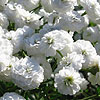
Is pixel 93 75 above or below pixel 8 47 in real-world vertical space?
below

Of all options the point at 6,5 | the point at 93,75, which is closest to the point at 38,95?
the point at 93,75

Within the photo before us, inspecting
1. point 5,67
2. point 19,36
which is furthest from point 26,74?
point 19,36

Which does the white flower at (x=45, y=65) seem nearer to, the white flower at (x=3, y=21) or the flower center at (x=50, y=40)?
the flower center at (x=50, y=40)

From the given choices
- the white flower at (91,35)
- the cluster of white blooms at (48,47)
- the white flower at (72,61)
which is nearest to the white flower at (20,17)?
the cluster of white blooms at (48,47)

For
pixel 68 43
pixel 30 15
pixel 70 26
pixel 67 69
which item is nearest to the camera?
pixel 67 69

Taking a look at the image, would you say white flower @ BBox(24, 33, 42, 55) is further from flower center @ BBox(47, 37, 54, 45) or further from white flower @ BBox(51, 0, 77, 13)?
white flower @ BBox(51, 0, 77, 13)

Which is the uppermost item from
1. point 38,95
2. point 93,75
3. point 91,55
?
point 91,55

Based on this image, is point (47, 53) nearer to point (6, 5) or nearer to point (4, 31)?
point (4, 31)
